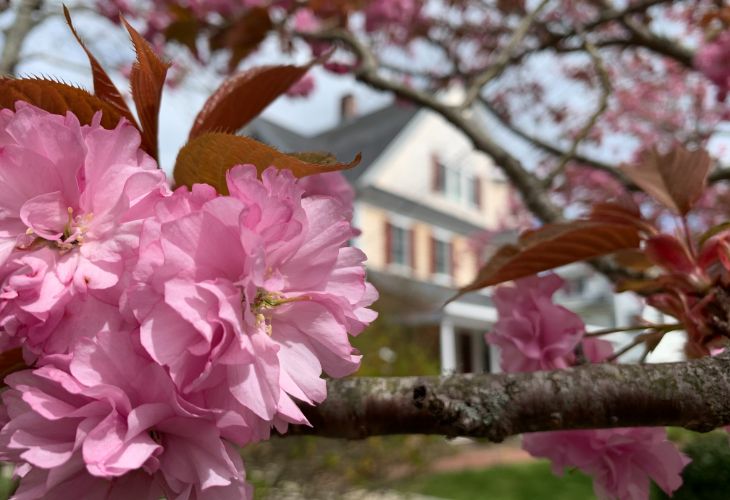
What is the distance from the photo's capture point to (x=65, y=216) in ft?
1.80

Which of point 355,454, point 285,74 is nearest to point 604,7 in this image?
point 285,74

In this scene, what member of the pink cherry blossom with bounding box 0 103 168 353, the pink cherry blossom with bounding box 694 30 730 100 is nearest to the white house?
the pink cherry blossom with bounding box 694 30 730 100

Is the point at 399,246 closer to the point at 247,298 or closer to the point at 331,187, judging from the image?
the point at 331,187

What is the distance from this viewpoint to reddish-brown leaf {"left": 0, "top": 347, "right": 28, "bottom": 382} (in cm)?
53

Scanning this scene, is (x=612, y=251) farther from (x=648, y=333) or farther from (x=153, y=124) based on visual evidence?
(x=153, y=124)

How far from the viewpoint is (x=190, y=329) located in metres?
0.48

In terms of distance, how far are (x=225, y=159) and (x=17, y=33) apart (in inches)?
74.1

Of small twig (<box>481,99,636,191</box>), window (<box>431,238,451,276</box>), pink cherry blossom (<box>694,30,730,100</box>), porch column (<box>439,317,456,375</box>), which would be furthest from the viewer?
window (<box>431,238,451,276</box>)

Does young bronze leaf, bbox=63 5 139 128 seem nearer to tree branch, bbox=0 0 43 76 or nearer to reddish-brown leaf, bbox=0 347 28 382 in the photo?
reddish-brown leaf, bbox=0 347 28 382

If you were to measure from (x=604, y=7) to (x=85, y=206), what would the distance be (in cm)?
344

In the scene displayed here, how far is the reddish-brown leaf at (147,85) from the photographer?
23.8 inches

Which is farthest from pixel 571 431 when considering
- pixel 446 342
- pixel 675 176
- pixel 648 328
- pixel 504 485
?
pixel 446 342

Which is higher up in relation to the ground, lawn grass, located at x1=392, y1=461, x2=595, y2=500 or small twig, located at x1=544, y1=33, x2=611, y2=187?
small twig, located at x1=544, y1=33, x2=611, y2=187

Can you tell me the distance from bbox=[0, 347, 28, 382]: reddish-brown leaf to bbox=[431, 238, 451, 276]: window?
16393 mm
